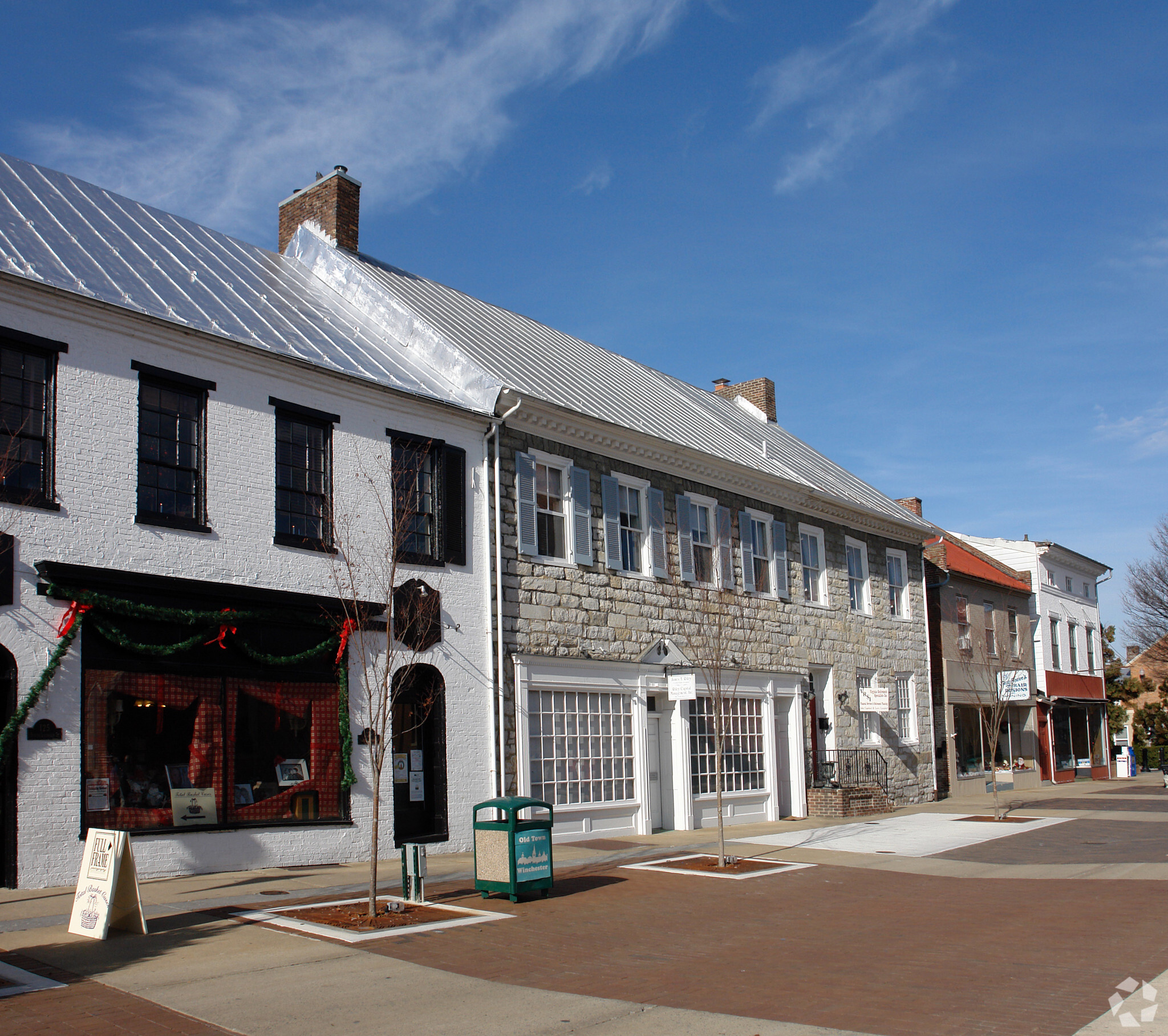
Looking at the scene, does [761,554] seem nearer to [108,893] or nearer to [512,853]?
[512,853]

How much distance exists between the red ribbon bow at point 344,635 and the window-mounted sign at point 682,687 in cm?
646

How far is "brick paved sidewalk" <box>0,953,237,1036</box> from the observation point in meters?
6.42

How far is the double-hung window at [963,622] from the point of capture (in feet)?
100

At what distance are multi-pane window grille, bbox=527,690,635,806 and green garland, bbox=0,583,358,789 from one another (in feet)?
11.2

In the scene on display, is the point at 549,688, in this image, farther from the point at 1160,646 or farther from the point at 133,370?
the point at 1160,646

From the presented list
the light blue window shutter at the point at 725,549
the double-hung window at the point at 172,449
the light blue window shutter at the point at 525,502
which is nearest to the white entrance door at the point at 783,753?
the light blue window shutter at the point at 725,549

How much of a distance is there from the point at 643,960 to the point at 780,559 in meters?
14.9

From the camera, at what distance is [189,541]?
41.6 feet

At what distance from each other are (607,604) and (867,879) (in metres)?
6.52

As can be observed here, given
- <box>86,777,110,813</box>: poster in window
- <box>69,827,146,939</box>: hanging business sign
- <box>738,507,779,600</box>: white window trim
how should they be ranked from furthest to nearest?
<box>738,507,779,600</box>: white window trim < <box>86,777,110,813</box>: poster in window < <box>69,827,146,939</box>: hanging business sign

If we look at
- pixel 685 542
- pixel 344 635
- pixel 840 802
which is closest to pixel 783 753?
pixel 840 802

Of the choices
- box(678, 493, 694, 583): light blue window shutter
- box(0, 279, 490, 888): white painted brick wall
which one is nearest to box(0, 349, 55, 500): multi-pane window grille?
box(0, 279, 490, 888): white painted brick wall

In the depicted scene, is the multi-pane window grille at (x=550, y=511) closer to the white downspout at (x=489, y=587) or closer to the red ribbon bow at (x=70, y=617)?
the white downspout at (x=489, y=587)

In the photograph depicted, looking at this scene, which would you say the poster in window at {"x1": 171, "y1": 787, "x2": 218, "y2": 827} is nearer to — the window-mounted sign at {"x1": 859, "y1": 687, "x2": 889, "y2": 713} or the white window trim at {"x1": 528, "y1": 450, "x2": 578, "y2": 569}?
the white window trim at {"x1": 528, "y1": 450, "x2": 578, "y2": 569}
